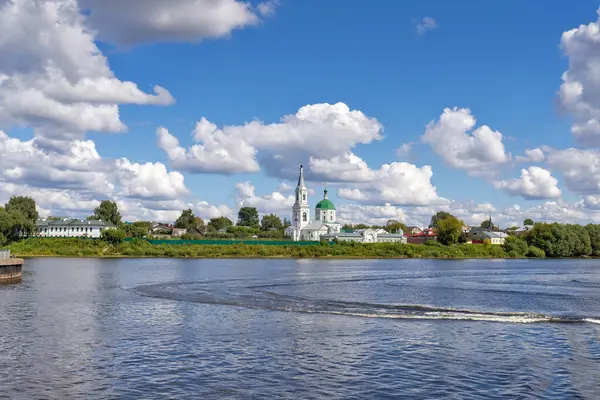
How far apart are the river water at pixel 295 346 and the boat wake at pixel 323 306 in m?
0.13

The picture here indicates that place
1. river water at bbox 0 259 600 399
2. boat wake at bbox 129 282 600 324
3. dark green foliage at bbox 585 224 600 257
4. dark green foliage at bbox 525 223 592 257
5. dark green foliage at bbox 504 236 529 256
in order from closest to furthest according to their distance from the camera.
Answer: river water at bbox 0 259 600 399 < boat wake at bbox 129 282 600 324 < dark green foliage at bbox 504 236 529 256 < dark green foliage at bbox 525 223 592 257 < dark green foliage at bbox 585 224 600 257

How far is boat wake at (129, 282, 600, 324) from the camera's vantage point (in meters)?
37.4

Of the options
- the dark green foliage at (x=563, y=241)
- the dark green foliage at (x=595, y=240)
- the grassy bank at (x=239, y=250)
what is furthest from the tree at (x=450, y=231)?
the dark green foliage at (x=595, y=240)

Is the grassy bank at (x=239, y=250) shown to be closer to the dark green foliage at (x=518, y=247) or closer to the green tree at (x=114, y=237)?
the green tree at (x=114, y=237)

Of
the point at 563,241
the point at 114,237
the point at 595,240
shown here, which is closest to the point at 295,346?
the point at 114,237

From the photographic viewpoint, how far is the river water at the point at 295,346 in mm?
20656

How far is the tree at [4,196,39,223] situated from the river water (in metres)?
127

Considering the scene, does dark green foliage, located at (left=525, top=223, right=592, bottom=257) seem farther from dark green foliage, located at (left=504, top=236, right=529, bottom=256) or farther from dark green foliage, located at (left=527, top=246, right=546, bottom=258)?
dark green foliage, located at (left=504, top=236, right=529, bottom=256)

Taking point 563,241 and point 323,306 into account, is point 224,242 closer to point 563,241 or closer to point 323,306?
point 563,241

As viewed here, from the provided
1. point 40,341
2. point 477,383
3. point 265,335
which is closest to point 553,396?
point 477,383

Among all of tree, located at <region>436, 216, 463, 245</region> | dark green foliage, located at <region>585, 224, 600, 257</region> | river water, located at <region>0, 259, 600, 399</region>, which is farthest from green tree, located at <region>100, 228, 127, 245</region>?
dark green foliage, located at <region>585, 224, 600, 257</region>

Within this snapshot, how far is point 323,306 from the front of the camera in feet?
143

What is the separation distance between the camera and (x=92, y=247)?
144m

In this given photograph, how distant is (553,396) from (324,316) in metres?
19.5
